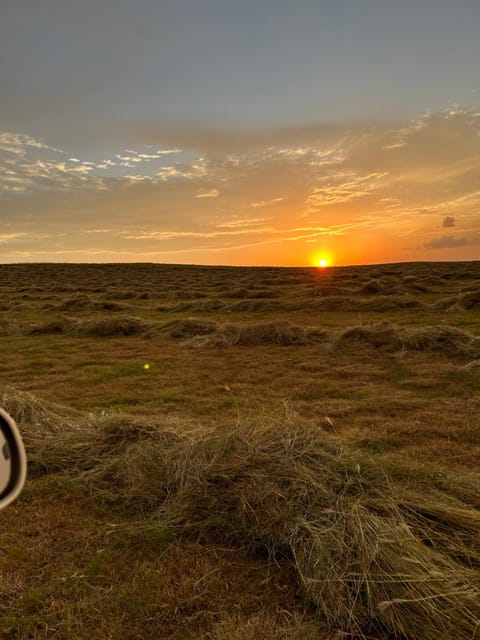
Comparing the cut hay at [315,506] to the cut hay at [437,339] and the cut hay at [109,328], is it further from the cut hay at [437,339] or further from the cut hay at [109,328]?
the cut hay at [109,328]

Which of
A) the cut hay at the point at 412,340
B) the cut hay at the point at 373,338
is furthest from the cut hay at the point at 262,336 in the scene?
the cut hay at the point at 412,340

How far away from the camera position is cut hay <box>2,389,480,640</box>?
2.86 meters

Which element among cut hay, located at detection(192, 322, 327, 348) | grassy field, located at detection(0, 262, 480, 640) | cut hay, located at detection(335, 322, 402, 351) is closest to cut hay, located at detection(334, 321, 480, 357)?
cut hay, located at detection(335, 322, 402, 351)

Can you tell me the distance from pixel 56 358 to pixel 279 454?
9540 millimetres

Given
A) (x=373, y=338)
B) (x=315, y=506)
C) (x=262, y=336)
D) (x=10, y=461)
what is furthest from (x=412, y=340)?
(x=10, y=461)

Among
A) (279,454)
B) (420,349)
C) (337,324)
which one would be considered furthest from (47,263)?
(279,454)

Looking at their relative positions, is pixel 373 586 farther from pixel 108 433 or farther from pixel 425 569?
pixel 108 433

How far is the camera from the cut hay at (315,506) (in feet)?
9.39

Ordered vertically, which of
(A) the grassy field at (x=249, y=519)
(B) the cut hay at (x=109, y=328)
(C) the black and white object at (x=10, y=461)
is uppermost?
(C) the black and white object at (x=10, y=461)

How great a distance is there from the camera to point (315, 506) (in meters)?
3.65

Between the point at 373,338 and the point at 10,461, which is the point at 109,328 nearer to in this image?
the point at 373,338

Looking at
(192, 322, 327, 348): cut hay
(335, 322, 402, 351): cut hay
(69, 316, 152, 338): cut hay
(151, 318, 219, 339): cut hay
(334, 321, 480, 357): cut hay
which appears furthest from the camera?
(69, 316, 152, 338): cut hay

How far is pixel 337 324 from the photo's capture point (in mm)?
17031

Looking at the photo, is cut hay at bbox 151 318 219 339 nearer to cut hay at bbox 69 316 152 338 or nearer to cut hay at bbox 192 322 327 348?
cut hay at bbox 69 316 152 338
